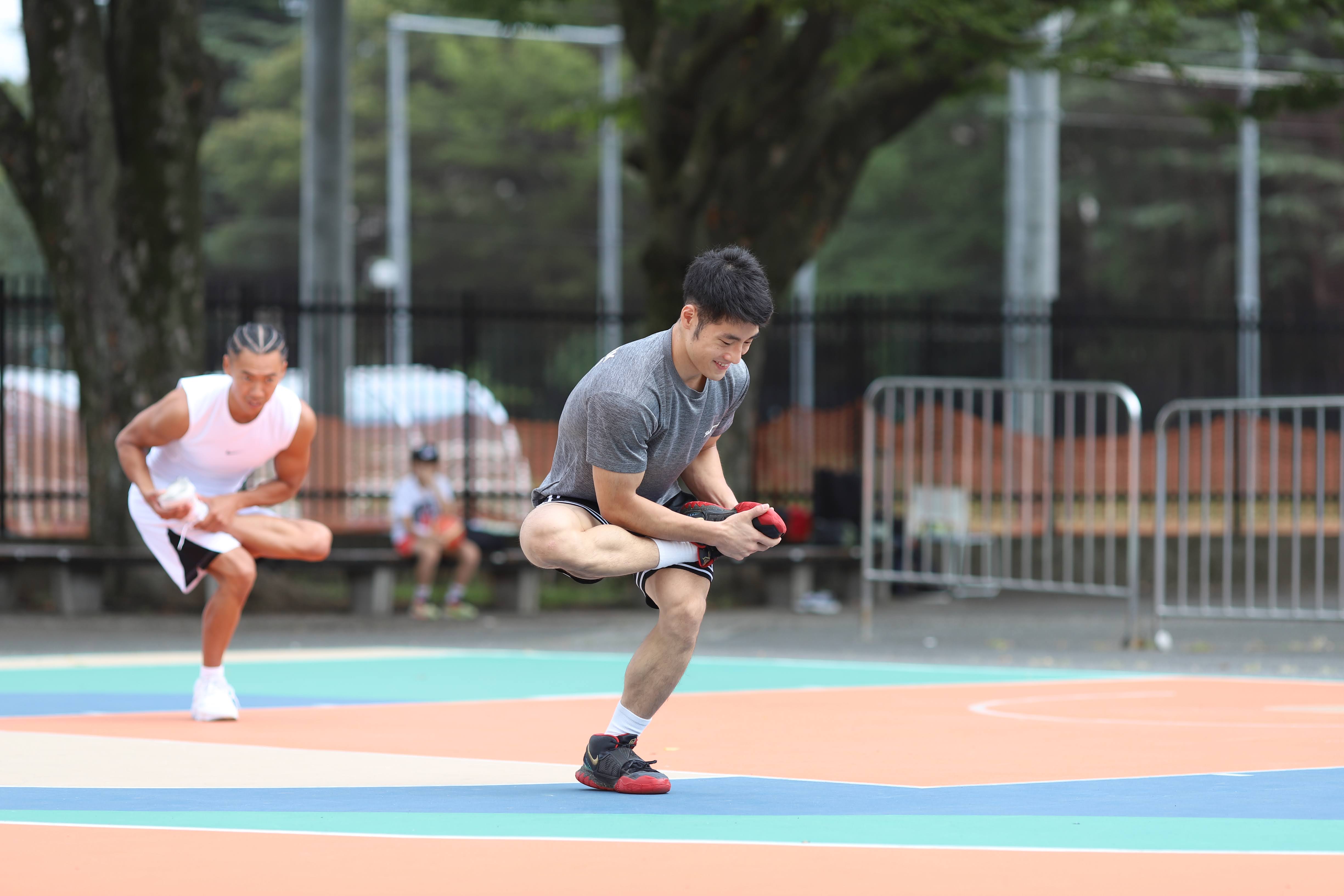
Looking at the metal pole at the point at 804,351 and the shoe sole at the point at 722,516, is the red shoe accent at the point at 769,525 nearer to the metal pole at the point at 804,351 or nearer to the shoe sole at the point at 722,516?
the shoe sole at the point at 722,516

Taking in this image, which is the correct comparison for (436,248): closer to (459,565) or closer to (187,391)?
(459,565)

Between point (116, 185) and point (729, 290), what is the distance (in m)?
9.32

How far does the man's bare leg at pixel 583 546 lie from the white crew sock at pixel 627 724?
0.50 meters

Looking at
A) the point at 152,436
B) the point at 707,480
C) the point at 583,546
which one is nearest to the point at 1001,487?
the point at 152,436

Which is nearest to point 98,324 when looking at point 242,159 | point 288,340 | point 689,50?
point 288,340

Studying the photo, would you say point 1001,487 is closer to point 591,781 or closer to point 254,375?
point 254,375

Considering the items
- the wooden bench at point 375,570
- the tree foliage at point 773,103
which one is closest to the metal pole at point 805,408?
the tree foliage at point 773,103

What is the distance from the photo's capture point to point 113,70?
13.4 m

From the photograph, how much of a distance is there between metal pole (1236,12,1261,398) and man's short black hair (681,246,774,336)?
32.7 feet

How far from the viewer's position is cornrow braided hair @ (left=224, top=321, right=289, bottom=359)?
7.19 meters

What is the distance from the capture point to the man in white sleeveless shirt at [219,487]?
7445mm

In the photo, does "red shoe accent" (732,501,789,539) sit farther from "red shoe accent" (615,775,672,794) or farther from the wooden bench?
the wooden bench

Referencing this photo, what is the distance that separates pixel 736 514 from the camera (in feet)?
17.9

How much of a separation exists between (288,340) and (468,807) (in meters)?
9.70
